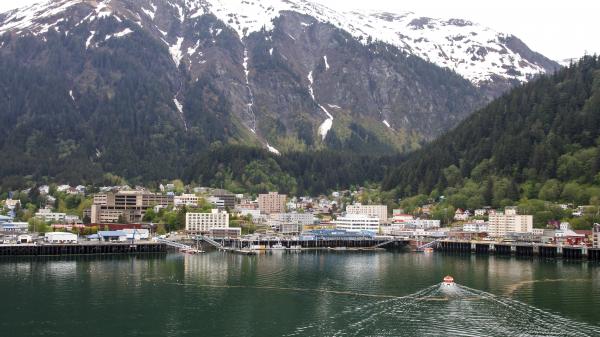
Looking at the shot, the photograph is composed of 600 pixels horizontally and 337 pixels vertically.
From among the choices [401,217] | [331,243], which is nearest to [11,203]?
[331,243]

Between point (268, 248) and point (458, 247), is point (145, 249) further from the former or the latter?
point (458, 247)

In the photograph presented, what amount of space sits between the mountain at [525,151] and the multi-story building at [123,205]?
2302 inches

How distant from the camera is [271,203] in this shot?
644 feet

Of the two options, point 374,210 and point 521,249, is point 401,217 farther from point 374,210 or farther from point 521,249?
point 521,249

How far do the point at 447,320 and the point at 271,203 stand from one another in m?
142

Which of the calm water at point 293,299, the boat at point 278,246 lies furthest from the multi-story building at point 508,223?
the boat at point 278,246

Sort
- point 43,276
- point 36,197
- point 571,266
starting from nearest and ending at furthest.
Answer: point 43,276, point 571,266, point 36,197

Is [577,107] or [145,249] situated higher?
[577,107]

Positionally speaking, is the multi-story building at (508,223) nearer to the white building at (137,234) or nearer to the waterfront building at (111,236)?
the white building at (137,234)

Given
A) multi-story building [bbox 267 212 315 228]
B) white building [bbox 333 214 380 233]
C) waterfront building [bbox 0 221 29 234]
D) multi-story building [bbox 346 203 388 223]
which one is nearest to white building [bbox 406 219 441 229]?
white building [bbox 333 214 380 233]

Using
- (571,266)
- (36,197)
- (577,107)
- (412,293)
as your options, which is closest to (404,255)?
(571,266)

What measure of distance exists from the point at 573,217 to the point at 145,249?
69.3 metres

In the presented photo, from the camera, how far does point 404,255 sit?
118062mm

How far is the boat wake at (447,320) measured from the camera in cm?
5156
